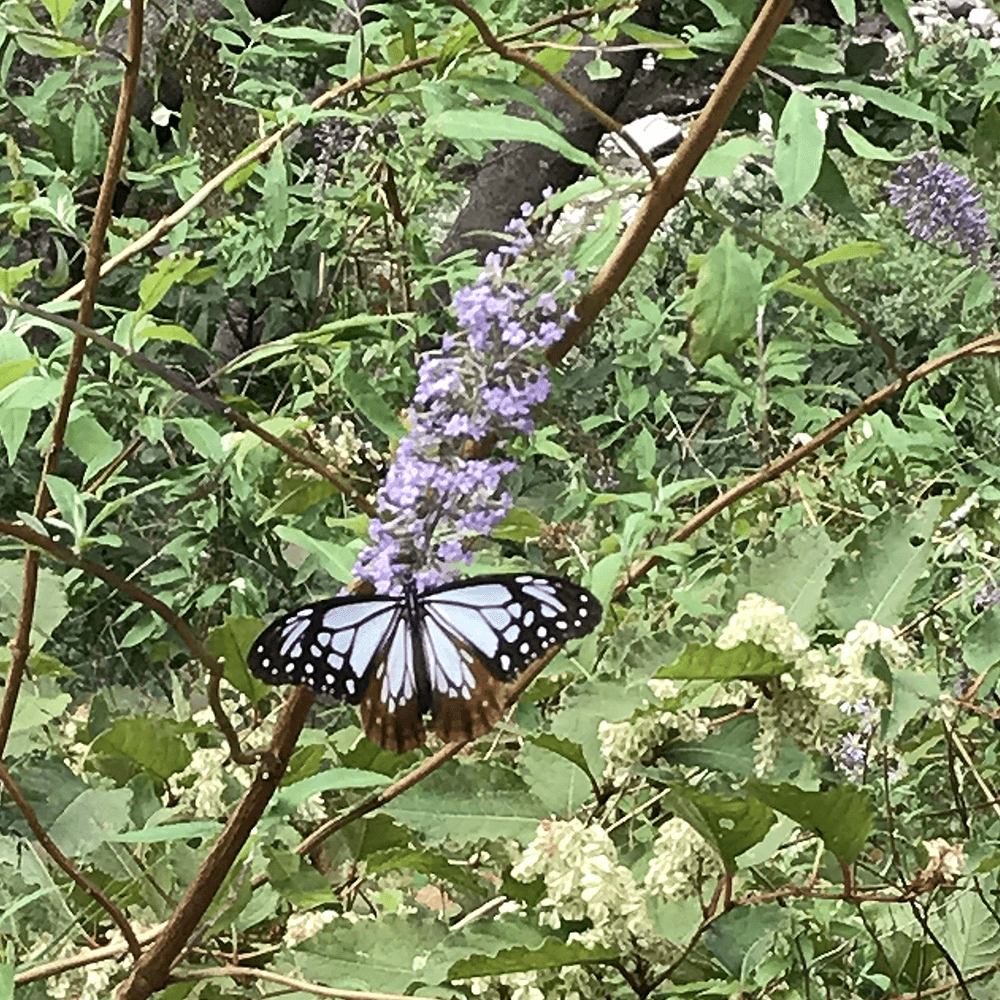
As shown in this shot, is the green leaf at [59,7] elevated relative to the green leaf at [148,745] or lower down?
elevated

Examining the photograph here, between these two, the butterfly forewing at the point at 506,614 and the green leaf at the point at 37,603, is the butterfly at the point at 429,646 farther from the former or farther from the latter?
the green leaf at the point at 37,603

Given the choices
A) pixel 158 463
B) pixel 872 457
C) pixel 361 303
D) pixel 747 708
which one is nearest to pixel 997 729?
pixel 872 457

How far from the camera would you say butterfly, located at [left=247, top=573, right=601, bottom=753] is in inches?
18.4

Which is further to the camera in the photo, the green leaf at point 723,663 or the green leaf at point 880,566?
the green leaf at point 880,566

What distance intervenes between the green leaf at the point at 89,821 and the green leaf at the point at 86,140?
1.70ft

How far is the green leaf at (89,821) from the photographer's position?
57 centimetres

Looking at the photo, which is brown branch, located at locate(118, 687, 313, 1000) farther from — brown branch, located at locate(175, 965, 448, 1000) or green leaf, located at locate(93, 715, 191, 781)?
green leaf, located at locate(93, 715, 191, 781)

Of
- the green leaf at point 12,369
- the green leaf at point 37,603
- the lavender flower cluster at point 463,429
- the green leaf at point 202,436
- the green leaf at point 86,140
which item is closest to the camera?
the lavender flower cluster at point 463,429

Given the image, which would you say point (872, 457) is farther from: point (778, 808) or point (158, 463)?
point (158, 463)

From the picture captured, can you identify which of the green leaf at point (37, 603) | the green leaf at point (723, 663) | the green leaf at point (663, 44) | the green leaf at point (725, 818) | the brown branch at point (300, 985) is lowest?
the brown branch at point (300, 985)

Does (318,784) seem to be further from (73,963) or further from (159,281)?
(159,281)

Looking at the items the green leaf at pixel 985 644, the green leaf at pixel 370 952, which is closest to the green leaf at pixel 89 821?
the green leaf at pixel 370 952

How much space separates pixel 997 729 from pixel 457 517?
0.69m

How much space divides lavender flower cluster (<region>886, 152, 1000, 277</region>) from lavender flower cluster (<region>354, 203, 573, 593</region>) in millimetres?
630
